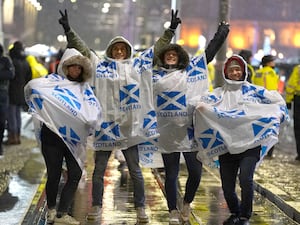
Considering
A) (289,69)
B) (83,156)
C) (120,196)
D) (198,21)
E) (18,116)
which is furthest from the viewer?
(289,69)

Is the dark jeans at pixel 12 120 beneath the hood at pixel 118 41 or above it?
beneath

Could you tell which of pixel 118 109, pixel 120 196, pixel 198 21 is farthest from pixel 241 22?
pixel 118 109

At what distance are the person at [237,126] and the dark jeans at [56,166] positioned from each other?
1.43 metres

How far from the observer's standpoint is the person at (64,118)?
7340mm

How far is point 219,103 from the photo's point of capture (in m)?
7.80

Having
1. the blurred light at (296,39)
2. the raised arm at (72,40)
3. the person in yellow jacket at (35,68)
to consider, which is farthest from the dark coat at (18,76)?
the blurred light at (296,39)

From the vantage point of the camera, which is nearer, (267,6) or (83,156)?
(83,156)

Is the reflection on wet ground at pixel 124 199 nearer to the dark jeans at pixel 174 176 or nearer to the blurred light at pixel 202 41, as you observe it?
the dark jeans at pixel 174 176

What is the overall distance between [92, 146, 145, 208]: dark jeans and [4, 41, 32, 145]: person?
7090mm

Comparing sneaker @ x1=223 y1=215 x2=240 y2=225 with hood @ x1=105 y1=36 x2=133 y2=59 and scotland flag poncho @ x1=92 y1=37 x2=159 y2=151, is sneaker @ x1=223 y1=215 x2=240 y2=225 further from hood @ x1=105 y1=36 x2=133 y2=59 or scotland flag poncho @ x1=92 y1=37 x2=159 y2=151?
hood @ x1=105 y1=36 x2=133 y2=59

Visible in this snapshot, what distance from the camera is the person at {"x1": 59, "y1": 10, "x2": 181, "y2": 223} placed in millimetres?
7660

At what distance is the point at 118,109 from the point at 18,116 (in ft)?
25.6

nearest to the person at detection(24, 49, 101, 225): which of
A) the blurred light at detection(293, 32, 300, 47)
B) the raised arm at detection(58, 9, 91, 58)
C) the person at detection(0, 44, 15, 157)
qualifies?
the raised arm at detection(58, 9, 91, 58)

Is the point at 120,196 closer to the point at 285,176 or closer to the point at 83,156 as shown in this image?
the point at 83,156
